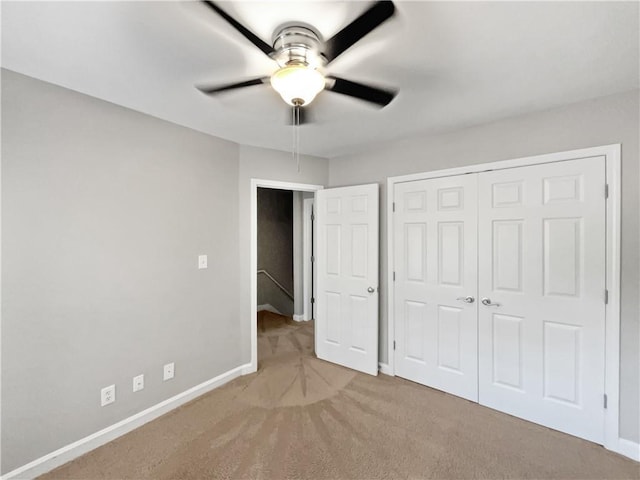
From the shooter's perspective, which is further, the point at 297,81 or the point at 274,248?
the point at 274,248

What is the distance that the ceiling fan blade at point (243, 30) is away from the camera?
0.98 m

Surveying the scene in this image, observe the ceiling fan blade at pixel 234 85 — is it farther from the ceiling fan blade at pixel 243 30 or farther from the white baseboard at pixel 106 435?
the white baseboard at pixel 106 435

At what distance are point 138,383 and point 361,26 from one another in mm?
2683

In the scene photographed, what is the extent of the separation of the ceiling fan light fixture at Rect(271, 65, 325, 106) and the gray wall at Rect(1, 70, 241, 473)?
1.48 meters

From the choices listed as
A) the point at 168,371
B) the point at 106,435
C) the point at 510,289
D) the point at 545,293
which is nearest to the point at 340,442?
the point at 168,371

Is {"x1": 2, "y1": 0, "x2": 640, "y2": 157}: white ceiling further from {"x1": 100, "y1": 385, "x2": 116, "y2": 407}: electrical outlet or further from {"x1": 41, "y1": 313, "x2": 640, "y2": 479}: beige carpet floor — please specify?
{"x1": 41, "y1": 313, "x2": 640, "y2": 479}: beige carpet floor

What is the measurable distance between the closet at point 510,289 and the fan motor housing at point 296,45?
1.81 meters

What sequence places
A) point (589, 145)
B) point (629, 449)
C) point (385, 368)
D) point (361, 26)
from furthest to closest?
point (385, 368) → point (589, 145) → point (629, 449) → point (361, 26)

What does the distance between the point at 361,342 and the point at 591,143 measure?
252 cm

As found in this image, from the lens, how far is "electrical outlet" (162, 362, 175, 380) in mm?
2443

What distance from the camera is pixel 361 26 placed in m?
1.02

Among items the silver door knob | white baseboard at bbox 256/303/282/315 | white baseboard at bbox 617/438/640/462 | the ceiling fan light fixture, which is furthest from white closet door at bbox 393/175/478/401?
white baseboard at bbox 256/303/282/315

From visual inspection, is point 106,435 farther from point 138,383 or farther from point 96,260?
point 96,260

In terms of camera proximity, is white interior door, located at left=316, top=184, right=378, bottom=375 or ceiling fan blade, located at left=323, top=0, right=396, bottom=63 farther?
white interior door, located at left=316, top=184, right=378, bottom=375
